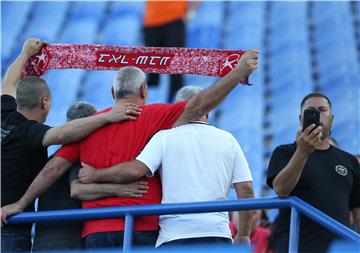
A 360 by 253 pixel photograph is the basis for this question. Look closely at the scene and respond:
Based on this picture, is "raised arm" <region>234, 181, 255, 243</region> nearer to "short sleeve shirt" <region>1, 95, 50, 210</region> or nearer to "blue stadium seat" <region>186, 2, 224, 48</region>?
"short sleeve shirt" <region>1, 95, 50, 210</region>

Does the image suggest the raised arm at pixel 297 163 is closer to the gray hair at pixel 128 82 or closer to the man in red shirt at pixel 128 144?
the man in red shirt at pixel 128 144

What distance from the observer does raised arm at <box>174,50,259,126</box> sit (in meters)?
3.83

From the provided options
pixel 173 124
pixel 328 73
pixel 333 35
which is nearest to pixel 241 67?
pixel 173 124

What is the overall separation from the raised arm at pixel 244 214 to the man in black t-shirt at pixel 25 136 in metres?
0.56

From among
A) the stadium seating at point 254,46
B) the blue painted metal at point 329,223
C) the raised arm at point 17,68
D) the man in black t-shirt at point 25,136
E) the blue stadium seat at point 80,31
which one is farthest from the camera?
the blue stadium seat at point 80,31

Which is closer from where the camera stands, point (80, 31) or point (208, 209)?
point (208, 209)

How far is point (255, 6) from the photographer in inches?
547

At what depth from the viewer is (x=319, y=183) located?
402 centimetres

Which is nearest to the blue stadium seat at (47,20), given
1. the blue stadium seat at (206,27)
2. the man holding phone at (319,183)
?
the blue stadium seat at (206,27)

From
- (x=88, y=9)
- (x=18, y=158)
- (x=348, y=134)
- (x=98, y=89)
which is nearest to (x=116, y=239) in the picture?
(x=18, y=158)

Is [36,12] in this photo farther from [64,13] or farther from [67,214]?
[67,214]

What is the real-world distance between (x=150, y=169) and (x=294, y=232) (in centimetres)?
65

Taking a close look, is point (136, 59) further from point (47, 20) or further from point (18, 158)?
point (47, 20)

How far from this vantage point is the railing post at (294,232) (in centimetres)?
360
